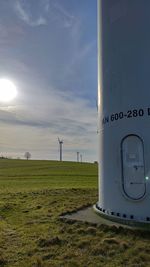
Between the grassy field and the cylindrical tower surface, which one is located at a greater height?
the cylindrical tower surface

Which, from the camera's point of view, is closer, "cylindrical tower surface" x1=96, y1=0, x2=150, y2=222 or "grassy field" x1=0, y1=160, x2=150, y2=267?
"grassy field" x1=0, y1=160, x2=150, y2=267

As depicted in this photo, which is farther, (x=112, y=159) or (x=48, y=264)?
(x=112, y=159)

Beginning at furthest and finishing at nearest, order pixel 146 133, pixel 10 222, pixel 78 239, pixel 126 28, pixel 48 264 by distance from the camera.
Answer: pixel 10 222 < pixel 126 28 < pixel 146 133 < pixel 78 239 < pixel 48 264

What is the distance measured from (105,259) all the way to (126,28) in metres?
6.07

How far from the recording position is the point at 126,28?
399 inches

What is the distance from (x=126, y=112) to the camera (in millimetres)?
9820

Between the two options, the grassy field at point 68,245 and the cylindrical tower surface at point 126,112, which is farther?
the cylindrical tower surface at point 126,112

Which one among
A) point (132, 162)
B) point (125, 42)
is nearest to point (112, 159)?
point (132, 162)

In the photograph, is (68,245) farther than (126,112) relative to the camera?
No

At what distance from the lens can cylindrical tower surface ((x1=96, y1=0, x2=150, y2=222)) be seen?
31.1 feet

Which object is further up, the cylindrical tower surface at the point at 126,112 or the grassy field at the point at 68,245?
the cylindrical tower surface at the point at 126,112

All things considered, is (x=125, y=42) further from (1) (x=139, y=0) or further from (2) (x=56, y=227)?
(2) (x=56, y=227)

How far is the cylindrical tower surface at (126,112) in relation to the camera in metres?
9.48

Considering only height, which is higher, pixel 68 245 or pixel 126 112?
pixel 126 112
